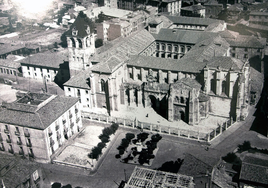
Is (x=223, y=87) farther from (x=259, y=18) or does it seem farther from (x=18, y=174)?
(x=259, y=18)

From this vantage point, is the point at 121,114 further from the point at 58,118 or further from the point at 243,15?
the point at 243,15

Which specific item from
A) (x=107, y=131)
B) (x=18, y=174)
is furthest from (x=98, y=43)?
(x=18, y=174)

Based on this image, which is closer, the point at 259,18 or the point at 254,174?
the point at 254,174

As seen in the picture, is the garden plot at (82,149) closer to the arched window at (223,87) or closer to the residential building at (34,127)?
the residential building at (34,127)

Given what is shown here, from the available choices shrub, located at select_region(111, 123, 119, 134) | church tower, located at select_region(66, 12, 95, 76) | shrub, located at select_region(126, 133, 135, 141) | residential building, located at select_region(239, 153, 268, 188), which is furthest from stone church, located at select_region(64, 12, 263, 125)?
residential building, located at select_region(239, 153, 268, 188)

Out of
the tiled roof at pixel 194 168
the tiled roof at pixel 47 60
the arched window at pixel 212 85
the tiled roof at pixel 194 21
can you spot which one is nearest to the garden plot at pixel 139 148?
the tiled roof at pixel 194 168
